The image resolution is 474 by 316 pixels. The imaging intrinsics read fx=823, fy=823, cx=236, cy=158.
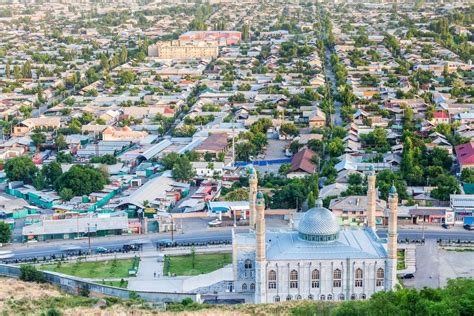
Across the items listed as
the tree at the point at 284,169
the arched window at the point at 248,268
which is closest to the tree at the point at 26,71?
the tree at the point at 284,169

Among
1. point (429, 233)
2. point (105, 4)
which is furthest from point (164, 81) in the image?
point (105, 4)

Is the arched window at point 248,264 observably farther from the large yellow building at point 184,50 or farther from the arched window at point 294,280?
the large yellow building at point 184,50

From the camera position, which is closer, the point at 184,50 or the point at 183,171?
the point at 183,171

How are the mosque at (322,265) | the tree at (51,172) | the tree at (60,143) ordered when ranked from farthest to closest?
the tree at (60,143) < the tree at (51,172) < the mosque at (322,265)

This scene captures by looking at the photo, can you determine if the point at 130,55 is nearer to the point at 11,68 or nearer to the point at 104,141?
the point at 11,68

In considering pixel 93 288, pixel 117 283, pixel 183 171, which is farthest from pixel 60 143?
pixel 93 288

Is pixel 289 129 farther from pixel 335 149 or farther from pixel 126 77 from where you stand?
pixel 126 77

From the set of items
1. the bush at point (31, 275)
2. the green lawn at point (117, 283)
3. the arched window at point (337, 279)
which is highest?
the arched window at point (337, 279)
